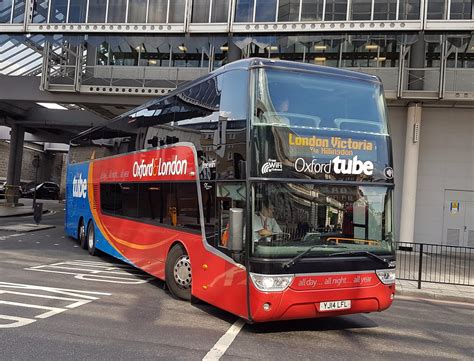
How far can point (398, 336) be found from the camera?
628 centimetres

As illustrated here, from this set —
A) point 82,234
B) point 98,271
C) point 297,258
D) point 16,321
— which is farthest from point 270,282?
point 82,234

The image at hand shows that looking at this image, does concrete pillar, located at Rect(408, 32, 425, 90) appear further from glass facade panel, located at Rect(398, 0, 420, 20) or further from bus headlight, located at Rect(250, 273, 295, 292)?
bus headlight, located at Rect(250, 273, 295, 292)

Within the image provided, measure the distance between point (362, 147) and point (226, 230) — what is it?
6.99ft

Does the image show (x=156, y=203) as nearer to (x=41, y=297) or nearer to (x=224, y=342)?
(x=41, y=297)

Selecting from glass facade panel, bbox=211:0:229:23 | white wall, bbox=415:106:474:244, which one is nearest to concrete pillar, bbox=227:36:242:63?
glass facade panel, bbox=211:0:229:23

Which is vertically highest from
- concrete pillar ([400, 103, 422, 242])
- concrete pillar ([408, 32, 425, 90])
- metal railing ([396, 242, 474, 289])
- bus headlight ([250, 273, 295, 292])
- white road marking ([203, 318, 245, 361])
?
concrete pillar ([408, 32, 425, 90])

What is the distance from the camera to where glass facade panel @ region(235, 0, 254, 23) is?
1784cm

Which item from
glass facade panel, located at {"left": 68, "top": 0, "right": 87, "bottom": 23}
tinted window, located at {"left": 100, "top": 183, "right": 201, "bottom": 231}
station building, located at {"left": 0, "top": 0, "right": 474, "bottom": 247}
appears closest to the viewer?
tinted window, located at {"left": 100, "top": 183, "right": 201, "bottom": 231}

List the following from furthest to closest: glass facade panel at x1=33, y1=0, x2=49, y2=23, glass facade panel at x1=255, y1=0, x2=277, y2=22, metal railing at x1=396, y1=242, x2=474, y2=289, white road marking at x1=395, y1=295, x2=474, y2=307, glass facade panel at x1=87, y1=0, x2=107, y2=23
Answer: glass facade panel at x1=33, y1=0, x2=49, y2=23
glass facade panel at x1=87, y1=0, x2=107, y2=23
glass facade panel at x1=255, y1=0, x2=277, y2=22
metal railing at x1=396, y1=242, x2=474, y2=289
white road marking at x1=395, y1=295, x2=474, y2=307

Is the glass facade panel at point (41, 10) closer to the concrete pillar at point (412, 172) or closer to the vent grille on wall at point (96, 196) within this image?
the vent grille on wall at point (96, 196)

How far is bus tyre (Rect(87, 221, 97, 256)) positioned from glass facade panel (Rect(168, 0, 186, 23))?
9.58 meters

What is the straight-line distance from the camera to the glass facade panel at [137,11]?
18.8 m

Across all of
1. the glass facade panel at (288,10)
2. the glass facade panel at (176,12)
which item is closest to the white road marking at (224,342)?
the glass facade panel at (288,10)

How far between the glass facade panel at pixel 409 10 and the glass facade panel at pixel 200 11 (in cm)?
739
